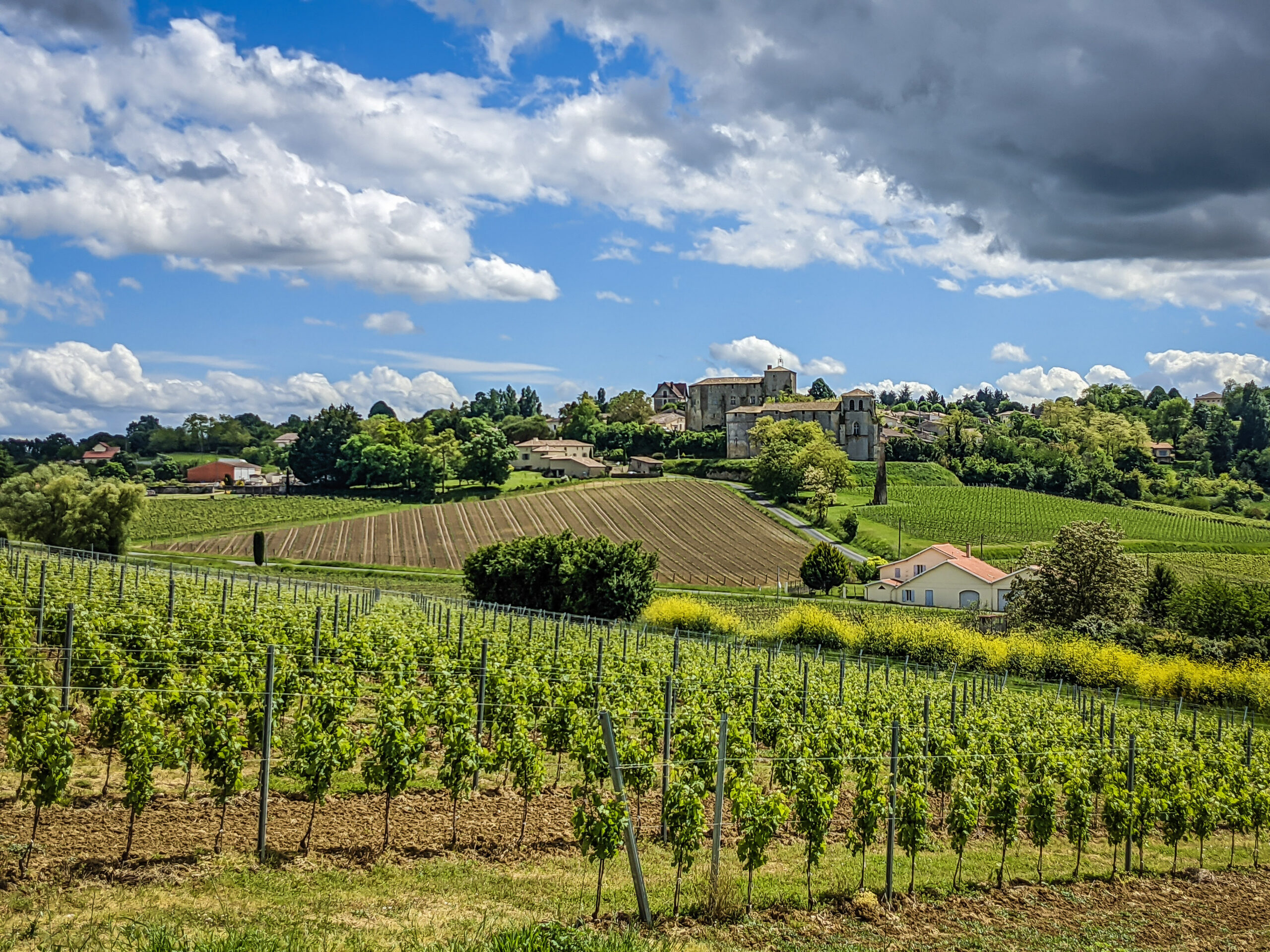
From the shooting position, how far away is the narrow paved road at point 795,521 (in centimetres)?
7888

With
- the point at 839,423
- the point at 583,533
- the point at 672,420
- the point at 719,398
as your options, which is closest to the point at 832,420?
the point at 839,423

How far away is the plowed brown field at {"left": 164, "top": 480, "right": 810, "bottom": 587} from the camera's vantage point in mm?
66938

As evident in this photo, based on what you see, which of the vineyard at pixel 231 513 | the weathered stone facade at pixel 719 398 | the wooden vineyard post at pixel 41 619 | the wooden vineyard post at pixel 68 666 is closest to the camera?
the wooden vineyard post at pixel 68 666

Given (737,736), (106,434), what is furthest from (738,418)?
(106,434)

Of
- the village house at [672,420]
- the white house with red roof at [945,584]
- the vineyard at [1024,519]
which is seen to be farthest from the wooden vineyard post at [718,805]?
the village house at [672,420]

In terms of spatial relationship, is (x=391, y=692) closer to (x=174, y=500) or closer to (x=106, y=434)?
(x=174, y=500)

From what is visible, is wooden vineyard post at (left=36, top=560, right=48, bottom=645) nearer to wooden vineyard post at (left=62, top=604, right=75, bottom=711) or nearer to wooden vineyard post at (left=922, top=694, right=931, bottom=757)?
wooden vineyard post at (left=62, top=604, right=75, bottom=711)

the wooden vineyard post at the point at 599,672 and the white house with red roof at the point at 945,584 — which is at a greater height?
the wooden vineyard post at the point at 599,672

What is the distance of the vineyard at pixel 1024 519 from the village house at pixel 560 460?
121 feet

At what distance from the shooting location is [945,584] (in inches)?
2453

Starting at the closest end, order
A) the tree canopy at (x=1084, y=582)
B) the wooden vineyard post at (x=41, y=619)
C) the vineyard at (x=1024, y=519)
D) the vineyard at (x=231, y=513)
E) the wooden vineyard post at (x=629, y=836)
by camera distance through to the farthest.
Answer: the wooden vineyard post at (x=629, y=836) < the wooden vineyard post at (x=41, y=619) < the tree canopy at (x=1084, y=582) < the vineyard at (x=231, y=513) < the vineyard at (x=1024, y=519)

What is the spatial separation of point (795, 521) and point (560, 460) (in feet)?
125

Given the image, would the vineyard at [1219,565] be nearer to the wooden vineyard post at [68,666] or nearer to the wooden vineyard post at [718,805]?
the wooden vineyard post at [718,805]

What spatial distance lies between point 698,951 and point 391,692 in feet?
19.7
